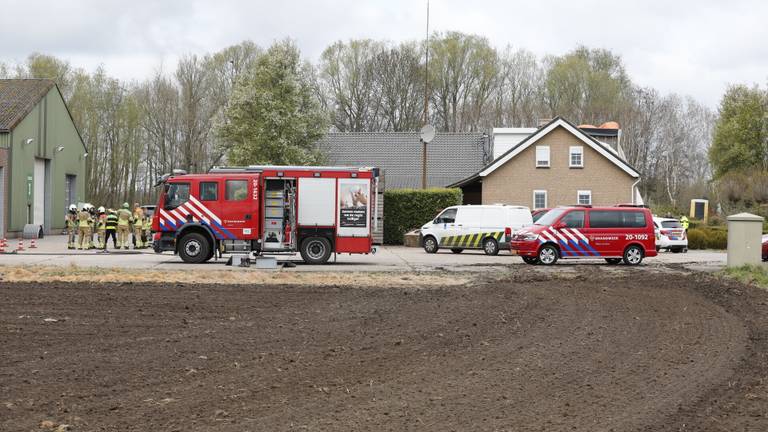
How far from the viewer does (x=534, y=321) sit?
12805mm

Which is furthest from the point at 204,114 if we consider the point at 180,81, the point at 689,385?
the point at 689,385

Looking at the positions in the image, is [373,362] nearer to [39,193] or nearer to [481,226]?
[481,226]

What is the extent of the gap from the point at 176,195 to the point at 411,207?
17.5m

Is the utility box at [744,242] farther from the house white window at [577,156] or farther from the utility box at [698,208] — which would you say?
the utility box at [698,208]

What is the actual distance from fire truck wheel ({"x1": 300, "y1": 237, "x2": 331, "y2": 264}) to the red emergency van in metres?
5.81

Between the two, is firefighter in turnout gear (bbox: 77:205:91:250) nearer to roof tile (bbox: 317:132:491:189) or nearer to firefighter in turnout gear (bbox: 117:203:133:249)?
firefighter in turnout gear (bbox: 117:203:133:249)

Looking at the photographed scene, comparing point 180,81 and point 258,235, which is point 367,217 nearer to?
point 258,235

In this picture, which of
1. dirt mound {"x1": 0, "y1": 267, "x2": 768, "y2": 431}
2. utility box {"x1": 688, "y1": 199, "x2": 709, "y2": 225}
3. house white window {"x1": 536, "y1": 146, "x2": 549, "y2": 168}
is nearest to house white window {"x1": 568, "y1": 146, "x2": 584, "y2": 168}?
house white window {"x1": 536, "y1": 146, "x2": 549, "y2": 168}

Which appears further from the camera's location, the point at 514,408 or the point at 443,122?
the point at 443,122

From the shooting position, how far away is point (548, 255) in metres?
26.8

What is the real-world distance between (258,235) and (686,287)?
38.2ft

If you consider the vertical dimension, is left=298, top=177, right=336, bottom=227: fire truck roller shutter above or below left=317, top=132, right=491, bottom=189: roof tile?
below

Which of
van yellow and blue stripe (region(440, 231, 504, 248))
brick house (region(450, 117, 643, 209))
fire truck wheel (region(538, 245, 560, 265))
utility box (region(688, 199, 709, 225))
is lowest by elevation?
fire truck wheel (region(538, 245, 560, 265))

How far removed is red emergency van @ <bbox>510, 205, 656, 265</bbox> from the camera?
2655cm
